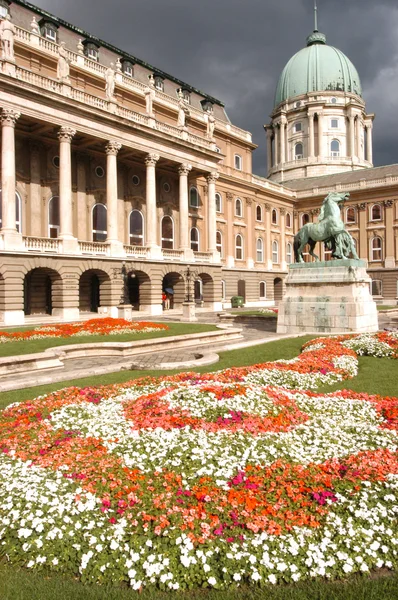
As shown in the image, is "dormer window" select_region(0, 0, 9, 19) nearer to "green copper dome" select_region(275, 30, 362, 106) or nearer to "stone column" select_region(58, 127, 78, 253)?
"stone column" select_region(58, 127, 78, 253)

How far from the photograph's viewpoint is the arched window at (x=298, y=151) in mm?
81062

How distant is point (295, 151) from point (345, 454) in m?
83.1

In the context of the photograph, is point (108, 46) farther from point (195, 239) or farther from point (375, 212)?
point (375, 212)

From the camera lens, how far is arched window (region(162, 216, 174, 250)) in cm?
4556

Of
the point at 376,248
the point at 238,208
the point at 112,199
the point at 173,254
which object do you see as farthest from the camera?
the point at 376,248

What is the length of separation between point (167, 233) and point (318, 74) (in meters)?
55.0

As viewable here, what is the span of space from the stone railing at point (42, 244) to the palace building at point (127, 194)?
0.08 meters

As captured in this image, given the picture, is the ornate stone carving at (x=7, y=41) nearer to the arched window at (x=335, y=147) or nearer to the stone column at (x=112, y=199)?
the stone column at (x=112, y=199)

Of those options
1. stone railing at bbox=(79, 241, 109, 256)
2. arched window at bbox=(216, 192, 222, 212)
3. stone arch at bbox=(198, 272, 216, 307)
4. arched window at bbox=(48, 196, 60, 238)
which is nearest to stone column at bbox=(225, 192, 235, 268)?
arched window at bbox=(216, 192, 222, 212)

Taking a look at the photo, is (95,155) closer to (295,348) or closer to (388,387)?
(295,348)

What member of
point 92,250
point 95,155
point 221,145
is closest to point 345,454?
point 92,250

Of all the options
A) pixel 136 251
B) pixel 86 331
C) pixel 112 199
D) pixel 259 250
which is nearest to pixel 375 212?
pixel 259 250

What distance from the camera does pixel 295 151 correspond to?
82062 mm

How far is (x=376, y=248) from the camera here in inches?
2418
